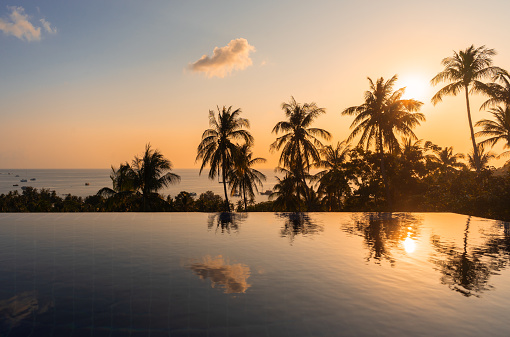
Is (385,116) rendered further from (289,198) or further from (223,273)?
(223,273)

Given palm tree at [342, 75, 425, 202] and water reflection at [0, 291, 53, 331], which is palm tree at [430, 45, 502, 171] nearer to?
palm tree at [342, 75, 425, 202]

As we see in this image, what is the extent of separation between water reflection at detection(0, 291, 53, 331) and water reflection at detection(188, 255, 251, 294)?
8.71 feet

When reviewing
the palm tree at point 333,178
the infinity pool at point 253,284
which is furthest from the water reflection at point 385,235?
the palm tree at point 333,178

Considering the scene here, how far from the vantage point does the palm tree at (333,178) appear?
29.2m

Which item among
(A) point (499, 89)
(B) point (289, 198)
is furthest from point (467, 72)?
(B) point (289, 198)

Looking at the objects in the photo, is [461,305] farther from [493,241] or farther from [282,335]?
[493,241]

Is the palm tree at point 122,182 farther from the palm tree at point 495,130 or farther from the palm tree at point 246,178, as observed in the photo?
the palm tree at point 495,130

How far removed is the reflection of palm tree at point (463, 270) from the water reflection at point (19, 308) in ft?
22.5

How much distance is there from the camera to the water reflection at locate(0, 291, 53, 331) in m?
4.30

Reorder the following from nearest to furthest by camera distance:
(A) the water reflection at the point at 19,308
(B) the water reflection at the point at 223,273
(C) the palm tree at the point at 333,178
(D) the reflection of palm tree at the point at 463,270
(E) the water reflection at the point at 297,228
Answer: (A) the water reflection at the point at 19,308 → (B) the water reflection at the point at 223,273 → (D) the reflection of palm tree at the point at 463,270 → (E) the water reflection at the point at 297,228 → (C) the palm tree at the point at 333,178

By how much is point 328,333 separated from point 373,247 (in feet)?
19.2

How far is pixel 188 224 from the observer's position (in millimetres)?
14242

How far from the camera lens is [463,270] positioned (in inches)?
279

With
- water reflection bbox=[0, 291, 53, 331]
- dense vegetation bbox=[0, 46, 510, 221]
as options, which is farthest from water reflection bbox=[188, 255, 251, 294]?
dense vegetation bbox=[0, 46, 510, 221]
